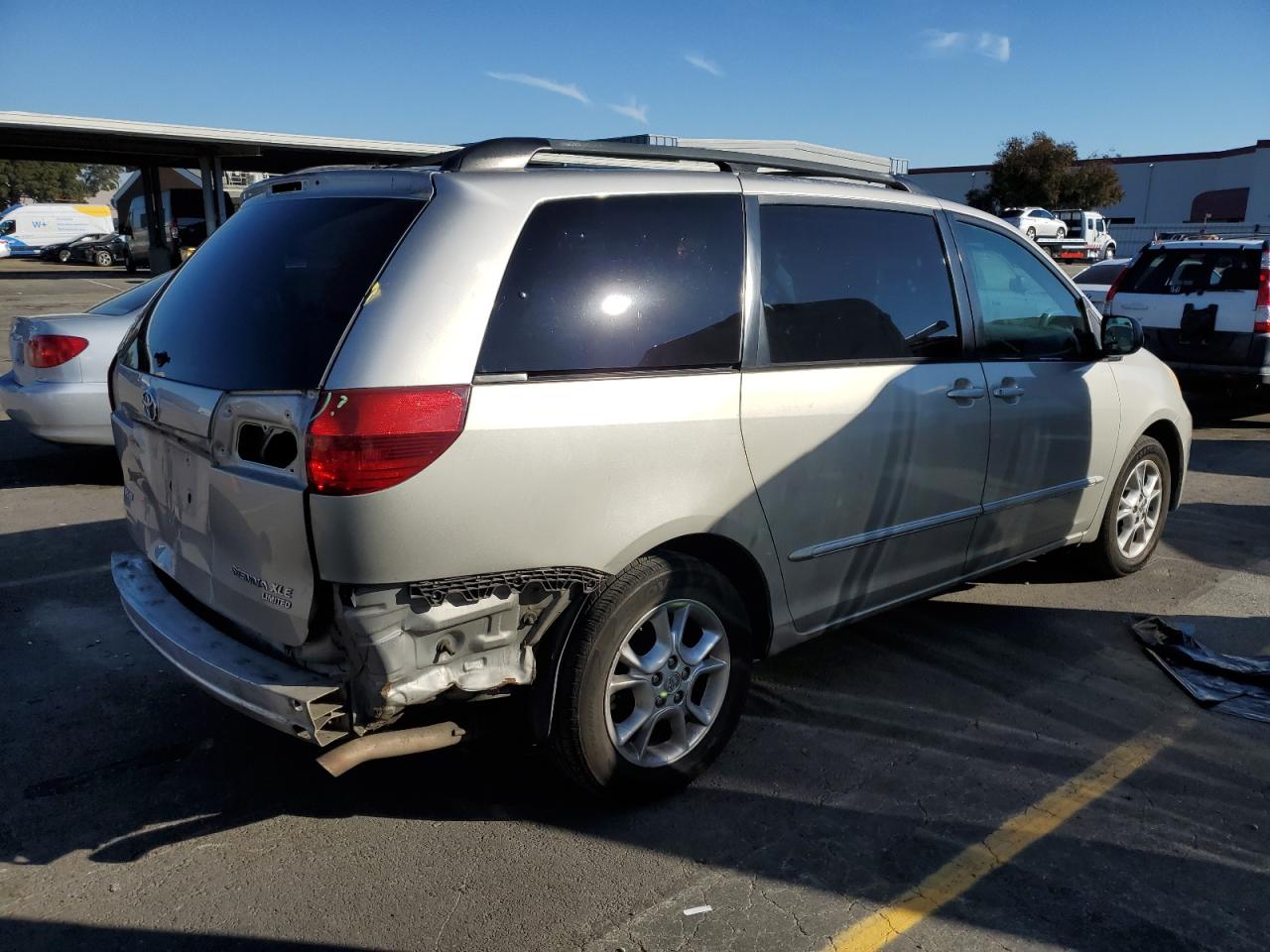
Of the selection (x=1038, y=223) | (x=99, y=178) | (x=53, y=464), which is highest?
(x=99, y=178)

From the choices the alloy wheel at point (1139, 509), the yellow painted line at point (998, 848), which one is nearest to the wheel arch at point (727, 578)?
the yellow painted line at point (998, 848)

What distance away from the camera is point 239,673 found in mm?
2750

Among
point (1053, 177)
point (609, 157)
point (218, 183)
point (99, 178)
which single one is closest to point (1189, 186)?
point (1053, 177)

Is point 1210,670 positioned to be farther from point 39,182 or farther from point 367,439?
point 39,182

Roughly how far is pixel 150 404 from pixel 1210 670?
4249mm

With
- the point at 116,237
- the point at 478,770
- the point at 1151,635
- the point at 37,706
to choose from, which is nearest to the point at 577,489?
the point at 478,770

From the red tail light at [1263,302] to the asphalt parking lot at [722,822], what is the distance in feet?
20.6

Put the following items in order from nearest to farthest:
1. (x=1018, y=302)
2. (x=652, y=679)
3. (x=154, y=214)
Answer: (x=652, y=679) → (x=1018, y=302) → (x=154, y=214)

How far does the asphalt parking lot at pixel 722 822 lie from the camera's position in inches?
106

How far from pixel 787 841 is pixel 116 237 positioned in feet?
157

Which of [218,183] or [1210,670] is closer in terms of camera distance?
[1210,670]

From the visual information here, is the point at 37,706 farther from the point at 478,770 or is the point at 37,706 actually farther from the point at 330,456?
the point at 330,456

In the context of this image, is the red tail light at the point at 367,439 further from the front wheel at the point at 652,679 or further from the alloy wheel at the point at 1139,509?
the alloy wheel at the point at 1139,509

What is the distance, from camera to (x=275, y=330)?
9.34 ft
